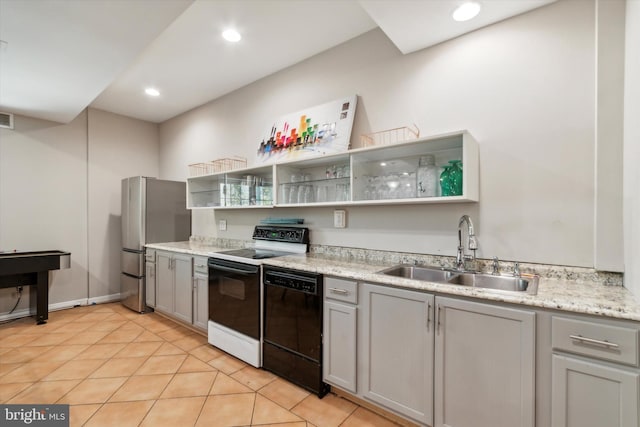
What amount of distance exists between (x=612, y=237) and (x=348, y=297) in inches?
58.4

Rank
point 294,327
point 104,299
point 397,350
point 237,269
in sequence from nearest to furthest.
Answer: point 397,350
point 294,327
point 237,269
point 104,299

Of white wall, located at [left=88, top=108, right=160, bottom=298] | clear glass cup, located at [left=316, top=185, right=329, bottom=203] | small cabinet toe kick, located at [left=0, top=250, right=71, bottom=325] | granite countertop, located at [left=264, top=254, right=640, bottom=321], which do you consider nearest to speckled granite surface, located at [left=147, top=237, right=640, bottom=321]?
granite countertop, located at [left=264, top=254, right=640, bottom=321]

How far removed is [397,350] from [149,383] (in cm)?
190

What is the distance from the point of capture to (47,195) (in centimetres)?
390

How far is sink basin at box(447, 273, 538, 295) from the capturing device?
5.58 feet

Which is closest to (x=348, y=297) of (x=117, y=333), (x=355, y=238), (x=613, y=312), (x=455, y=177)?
(x=355, y=238)

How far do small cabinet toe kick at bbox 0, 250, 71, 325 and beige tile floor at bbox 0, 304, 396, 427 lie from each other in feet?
1.03

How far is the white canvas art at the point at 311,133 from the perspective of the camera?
2594mm

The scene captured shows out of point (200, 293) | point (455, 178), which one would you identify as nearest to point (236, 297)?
point (200, 293)

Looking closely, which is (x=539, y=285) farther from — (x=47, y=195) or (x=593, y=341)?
(x=47, y=195)

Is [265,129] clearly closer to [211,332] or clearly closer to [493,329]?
[211,332]

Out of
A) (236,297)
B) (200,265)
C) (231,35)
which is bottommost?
(236,297)

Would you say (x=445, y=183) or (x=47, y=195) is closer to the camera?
(x=445, y=183)

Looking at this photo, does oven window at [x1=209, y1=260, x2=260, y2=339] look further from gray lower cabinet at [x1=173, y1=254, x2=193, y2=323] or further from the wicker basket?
the wicker basket
